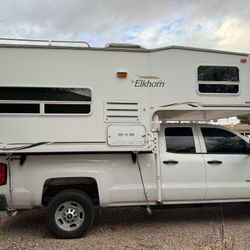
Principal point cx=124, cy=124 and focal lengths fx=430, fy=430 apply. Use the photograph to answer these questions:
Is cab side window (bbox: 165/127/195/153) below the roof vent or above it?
below

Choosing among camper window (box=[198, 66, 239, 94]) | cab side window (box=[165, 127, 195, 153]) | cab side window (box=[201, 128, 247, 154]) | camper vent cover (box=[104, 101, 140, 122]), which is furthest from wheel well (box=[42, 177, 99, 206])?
camper window (box=[198, 66, 239, 94])

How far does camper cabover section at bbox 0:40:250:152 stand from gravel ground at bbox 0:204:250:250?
56.9 inches

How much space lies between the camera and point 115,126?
681 cm

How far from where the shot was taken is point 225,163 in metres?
7.51

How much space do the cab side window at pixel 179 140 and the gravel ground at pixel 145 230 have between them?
136 centimetres

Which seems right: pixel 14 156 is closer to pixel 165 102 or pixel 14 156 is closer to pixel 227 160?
pixel 165 102

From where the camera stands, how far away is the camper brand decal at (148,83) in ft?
22.8

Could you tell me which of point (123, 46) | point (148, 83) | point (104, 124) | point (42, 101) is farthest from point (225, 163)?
point (42, 101)

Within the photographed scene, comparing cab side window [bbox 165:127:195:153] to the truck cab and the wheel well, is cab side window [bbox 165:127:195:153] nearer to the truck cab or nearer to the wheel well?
the truck cab

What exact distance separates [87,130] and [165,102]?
4.40ft

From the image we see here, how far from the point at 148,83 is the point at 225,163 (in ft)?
6.56

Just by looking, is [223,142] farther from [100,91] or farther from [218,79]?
[100,91]

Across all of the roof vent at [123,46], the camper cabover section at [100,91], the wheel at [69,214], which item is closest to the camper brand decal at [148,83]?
the camper cabover section at [100,91]

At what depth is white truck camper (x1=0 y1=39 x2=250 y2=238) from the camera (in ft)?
21.8
